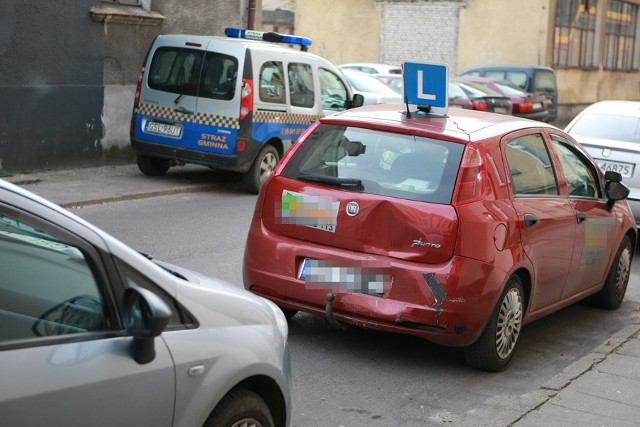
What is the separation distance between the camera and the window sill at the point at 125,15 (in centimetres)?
1464

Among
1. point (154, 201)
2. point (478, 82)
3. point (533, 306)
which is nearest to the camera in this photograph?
point (533, 306)

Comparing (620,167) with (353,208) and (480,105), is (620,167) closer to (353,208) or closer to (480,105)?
(353,208)

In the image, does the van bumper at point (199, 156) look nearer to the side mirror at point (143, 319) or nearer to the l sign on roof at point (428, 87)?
the l sign on roof at point (428, 87)

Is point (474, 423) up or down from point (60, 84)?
down

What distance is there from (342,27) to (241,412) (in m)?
34.4

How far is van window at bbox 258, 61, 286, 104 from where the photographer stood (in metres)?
13.8

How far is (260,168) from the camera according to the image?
14016 mm

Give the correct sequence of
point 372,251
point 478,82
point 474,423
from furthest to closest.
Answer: point 478,82
point 372,251
point 474,423

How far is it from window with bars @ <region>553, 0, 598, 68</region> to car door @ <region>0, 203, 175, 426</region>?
32948mm

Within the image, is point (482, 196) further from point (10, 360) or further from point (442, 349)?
point (10, 360)

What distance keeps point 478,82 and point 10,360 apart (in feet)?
74.7

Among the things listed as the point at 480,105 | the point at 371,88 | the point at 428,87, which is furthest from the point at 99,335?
the point at 480,105

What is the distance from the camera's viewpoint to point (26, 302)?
338 cm

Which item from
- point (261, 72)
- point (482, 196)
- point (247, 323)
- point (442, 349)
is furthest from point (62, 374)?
point (261, 72)
